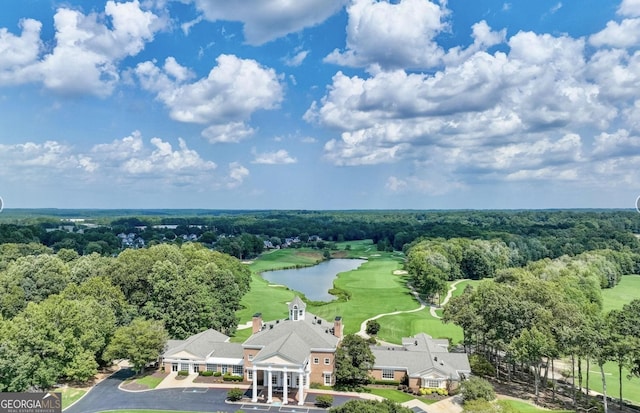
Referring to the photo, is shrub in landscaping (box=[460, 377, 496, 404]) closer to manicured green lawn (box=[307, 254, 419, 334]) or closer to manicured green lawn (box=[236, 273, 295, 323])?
manicured green lawn (box=[307, 254, 419, 334])

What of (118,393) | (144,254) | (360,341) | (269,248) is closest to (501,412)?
(360,341)

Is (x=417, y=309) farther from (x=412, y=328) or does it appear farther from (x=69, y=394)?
(x=69, y=394)

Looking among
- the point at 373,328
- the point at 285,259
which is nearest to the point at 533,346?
the point at 373,328

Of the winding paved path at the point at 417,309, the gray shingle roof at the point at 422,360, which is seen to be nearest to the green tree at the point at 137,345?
the gray shingle roof at the point at 422,360

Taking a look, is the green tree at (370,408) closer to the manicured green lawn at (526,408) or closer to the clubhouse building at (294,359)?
the clubhouse building at (294,359)

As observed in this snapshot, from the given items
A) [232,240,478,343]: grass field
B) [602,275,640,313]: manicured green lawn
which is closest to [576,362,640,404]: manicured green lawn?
[232,240,478,343]: grass field
